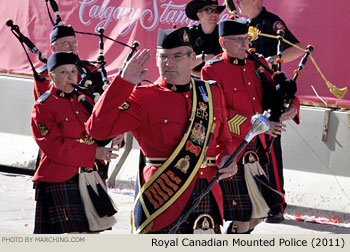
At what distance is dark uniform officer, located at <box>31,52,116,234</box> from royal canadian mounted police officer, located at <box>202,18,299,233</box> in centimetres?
110

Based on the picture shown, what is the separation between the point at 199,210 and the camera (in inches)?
217

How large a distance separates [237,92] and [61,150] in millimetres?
1526

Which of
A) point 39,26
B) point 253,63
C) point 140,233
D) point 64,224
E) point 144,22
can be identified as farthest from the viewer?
point 39,26

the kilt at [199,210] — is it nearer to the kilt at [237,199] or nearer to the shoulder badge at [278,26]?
the kilt at [237,199]

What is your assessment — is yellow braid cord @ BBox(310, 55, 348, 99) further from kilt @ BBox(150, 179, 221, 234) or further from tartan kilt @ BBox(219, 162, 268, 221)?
kilt @ BBox(150, 179, 221, 234)

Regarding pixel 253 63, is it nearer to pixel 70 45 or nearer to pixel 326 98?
pixel 70 45

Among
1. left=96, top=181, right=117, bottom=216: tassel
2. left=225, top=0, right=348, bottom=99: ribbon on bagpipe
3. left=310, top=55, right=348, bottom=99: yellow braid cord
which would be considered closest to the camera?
left=96, top=181, right=117, bottom=216: tassel

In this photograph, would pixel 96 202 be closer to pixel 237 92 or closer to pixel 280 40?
pixel 237 92

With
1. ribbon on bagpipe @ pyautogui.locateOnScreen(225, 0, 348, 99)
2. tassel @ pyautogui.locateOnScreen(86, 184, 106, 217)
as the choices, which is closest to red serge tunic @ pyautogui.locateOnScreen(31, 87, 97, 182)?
tassel @ pyautogui.locateOnScreen(86, 184, 106, 217)

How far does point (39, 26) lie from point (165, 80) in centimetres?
557

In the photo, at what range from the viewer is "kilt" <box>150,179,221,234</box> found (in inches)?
214

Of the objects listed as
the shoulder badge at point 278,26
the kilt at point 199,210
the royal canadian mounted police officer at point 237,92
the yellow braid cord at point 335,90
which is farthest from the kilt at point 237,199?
the yellow braid cord at point 335,90

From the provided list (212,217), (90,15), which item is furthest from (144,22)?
(212,217)

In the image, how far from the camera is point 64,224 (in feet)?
21.2
